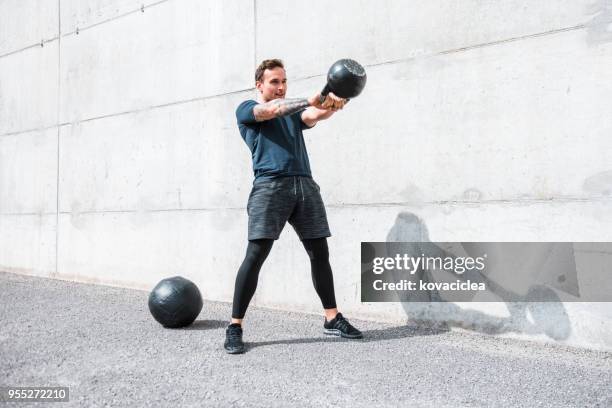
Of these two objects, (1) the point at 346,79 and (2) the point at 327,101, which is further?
(2) the point at 327,101

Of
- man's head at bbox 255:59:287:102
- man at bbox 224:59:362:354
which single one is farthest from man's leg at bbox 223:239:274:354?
man's head at bbox 255:59:287:102

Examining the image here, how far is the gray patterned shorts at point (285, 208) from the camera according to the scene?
3.48 metres

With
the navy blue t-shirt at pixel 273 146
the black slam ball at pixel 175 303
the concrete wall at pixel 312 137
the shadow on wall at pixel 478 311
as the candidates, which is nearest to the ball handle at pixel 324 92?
the navy blue t-shirt at pixel 273 146

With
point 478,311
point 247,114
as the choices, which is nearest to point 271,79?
point 247,114

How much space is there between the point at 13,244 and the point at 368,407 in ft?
21.2

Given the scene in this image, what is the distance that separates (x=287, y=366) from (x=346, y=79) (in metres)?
1.66

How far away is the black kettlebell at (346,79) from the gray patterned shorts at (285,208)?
2.27 ft

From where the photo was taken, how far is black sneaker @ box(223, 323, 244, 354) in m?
3.30

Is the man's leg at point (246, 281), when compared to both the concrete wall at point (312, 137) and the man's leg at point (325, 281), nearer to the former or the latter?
the man's leg at point (325, 281)

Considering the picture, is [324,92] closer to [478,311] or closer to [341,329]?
[341,329]

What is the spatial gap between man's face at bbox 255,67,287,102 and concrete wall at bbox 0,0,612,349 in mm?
1018

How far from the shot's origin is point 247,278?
11.3ft

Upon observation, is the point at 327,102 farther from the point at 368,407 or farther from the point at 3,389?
the point at 3,389

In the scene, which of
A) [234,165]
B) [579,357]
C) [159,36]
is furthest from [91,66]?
[579,357]
